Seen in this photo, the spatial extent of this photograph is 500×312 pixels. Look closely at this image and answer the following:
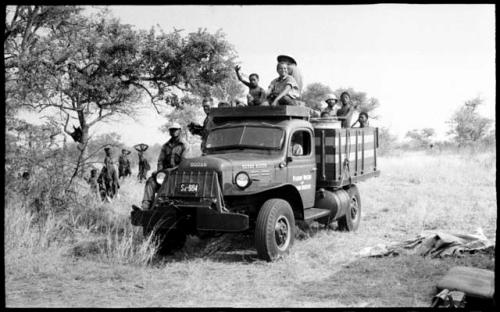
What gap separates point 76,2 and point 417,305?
4448 mm

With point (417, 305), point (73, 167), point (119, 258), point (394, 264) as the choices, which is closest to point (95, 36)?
point (73, 167)

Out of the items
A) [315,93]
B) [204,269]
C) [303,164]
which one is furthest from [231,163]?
[315,93]

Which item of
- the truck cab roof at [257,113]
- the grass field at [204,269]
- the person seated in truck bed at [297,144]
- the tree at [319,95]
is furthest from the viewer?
the tree at [319,95]

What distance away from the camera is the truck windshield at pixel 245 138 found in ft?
27.8

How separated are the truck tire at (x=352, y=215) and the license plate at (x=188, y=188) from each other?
11.6ft

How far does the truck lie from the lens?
743 centimetres

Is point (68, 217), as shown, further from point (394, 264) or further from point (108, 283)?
point (394, 264)

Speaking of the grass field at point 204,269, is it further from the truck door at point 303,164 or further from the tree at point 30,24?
the tree at point 30,24

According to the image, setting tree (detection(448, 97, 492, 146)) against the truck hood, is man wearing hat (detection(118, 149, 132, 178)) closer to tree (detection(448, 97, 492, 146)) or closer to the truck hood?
the truck hood

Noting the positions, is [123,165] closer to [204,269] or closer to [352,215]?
[352,215]

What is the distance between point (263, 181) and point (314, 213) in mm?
1344

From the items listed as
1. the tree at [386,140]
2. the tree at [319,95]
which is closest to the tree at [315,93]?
the tree at [319,95]

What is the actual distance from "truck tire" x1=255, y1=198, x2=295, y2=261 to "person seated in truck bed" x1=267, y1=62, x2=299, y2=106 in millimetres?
2269

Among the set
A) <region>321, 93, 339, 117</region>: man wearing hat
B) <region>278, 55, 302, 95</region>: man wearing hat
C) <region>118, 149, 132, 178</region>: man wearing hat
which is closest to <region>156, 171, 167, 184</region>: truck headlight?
<region>278, 55, 302, 95</region>: man wearing hat
